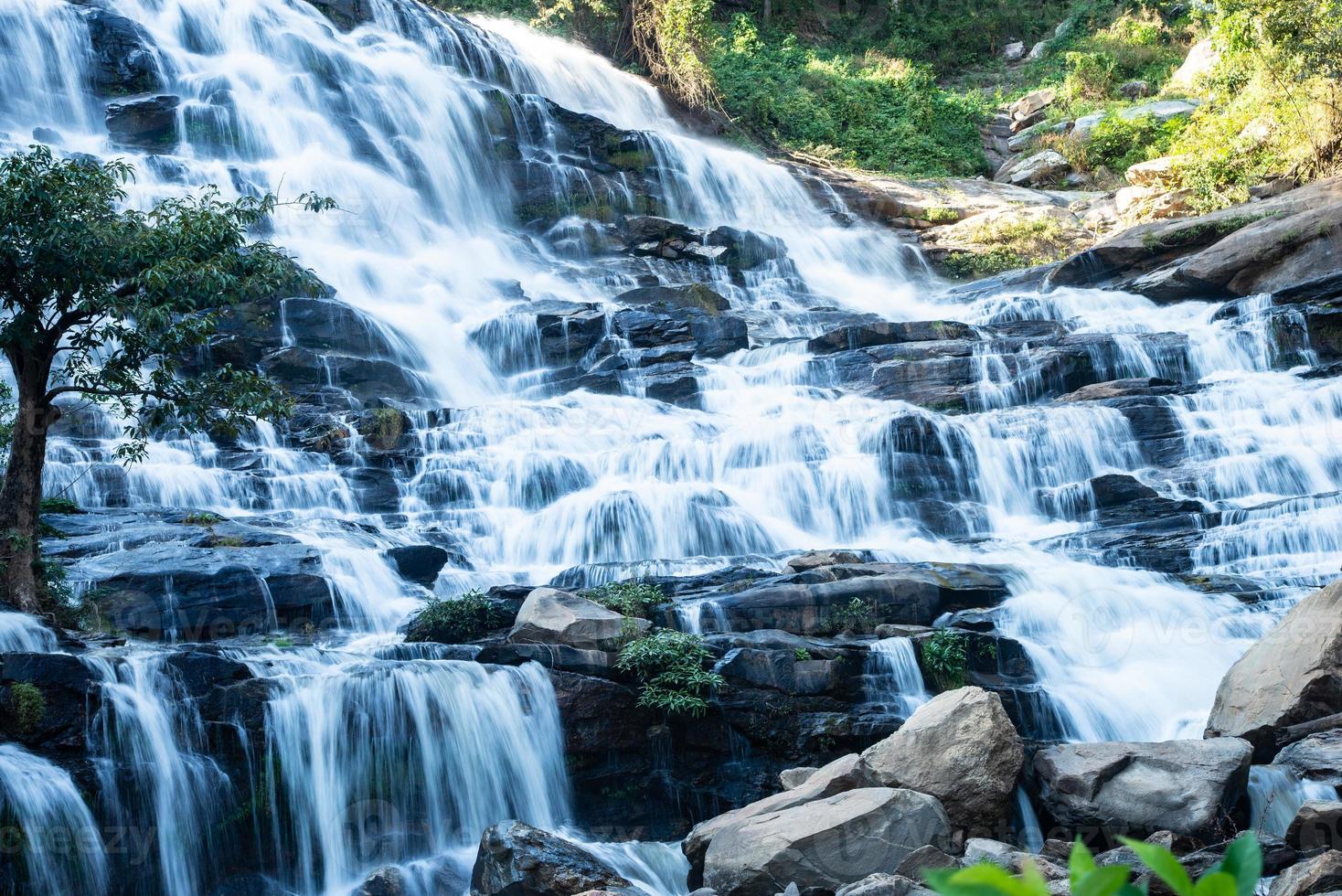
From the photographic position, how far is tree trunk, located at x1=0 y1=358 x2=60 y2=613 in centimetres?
934

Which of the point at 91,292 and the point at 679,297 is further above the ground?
the point at 679,297

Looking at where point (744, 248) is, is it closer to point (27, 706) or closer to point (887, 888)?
point (27, 706)

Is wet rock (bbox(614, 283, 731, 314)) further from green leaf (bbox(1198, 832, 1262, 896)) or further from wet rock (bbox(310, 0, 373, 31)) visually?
green leaf (bbox(1198, 832, 1262, 896))

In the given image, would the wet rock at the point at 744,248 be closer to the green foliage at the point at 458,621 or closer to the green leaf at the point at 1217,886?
the green foliage at the point at 458,621

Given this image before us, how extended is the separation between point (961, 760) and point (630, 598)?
3901 mm

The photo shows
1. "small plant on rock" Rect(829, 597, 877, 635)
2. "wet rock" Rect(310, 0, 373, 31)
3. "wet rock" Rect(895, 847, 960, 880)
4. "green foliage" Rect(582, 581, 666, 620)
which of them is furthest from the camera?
"wet rock" Rect(310, 0, 373, 31)

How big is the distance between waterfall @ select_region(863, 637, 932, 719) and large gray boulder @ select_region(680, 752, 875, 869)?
182 centimetres

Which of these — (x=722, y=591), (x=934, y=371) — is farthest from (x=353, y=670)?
(x=934, y=371)

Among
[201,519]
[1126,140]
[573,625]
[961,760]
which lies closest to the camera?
[961,760]

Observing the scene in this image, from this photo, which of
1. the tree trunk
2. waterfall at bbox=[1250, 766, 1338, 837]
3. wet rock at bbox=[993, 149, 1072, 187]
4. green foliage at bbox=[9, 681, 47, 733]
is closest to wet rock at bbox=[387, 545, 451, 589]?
the tree trunk

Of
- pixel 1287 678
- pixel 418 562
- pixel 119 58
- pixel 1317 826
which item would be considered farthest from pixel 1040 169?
pixel 1317 826

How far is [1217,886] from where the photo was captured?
0.95 metres

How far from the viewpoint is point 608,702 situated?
9242mm

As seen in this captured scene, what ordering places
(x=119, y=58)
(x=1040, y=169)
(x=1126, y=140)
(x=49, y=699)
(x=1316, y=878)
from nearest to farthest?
1. (x=1316, y=878)
2. (x=49, y=699)
3. (x=119, y=58)
4. (x=1126, y=140)
5. (x=1040, y=169)
